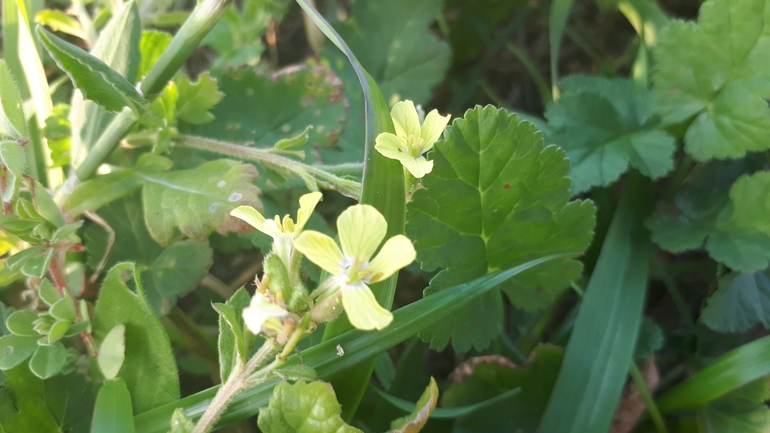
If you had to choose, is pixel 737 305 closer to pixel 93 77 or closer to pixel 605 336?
pixel 605 336

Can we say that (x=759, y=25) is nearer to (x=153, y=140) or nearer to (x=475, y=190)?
(x=475, y=190)

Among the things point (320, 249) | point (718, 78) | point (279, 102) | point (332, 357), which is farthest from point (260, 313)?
point (718, 78)

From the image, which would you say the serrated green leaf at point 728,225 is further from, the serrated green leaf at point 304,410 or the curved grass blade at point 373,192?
the serrated green leaf at point 304,410

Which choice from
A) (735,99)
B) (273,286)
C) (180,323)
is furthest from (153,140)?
(735,99)

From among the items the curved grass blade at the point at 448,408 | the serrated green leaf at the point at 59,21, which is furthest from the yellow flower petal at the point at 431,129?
the serrated green leaf at the point at 59,21

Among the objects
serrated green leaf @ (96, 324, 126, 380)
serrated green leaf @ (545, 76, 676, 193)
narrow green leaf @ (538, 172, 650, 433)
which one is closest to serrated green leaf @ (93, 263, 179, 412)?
serrated green leaf @ (96, 324, 126, 380)

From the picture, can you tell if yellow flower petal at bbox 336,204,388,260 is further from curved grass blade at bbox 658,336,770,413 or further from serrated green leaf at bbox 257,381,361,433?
curved grass blade at bbox 658,336,770,413
